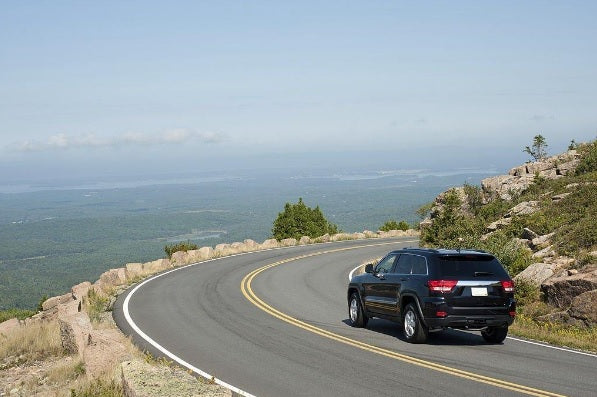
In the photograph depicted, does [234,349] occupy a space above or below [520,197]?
below

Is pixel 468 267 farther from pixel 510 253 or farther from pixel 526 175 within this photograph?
pixel 526 175

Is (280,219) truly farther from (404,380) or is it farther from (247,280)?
(404,380)

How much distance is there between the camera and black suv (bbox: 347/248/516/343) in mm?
14383

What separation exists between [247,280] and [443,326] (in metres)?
15.1

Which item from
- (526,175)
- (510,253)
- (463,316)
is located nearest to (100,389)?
(463,316)

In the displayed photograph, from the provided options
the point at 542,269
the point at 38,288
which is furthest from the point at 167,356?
the point at 38,288

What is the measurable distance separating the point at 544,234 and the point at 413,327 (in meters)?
11.9

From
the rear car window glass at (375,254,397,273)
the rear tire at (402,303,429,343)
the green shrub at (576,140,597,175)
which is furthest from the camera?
the green shrub at (576,140,597,175)

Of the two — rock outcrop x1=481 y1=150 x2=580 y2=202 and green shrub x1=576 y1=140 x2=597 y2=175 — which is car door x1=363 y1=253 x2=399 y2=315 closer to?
green shrub x1=576 y1=140 x2=597 y2=175

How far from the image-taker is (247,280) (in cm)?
2867

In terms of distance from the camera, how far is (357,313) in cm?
1789

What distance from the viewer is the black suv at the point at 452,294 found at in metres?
14.4

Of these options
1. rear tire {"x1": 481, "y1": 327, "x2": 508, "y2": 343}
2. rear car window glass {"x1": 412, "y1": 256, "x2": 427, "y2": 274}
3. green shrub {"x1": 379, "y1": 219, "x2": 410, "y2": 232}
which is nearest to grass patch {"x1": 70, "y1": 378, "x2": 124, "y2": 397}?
rear car window glass {"x1": 412, "y1": 256, "x2": 427, "y2": 274}

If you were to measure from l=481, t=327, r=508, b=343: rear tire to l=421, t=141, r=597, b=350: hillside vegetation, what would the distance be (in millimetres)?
1260
